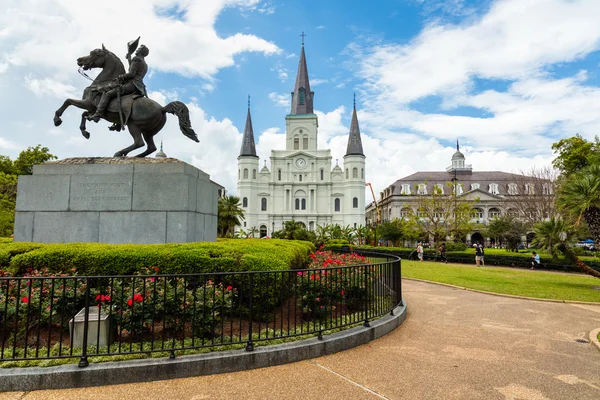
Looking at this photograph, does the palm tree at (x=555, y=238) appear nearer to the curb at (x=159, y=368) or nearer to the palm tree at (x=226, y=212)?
the curb at (x=159, y=368)

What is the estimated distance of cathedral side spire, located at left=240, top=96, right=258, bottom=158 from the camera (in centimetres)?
7396

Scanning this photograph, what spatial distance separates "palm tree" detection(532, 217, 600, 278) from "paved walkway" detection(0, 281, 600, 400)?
23.8ft

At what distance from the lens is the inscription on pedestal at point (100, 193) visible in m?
8.41

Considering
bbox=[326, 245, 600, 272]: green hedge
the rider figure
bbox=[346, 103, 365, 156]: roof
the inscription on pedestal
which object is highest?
bbox=[346, 103, 365, 156]: roof

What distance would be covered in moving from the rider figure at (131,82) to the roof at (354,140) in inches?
2568

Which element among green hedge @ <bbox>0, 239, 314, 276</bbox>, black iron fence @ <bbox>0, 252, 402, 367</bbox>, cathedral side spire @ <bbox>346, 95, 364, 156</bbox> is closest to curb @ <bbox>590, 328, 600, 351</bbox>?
black iron fence @ <bbox>0, 252, 402, 367</bbox>

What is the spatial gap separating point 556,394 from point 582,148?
123ft

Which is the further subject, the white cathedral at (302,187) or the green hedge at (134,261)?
the white cathedral at (302,187)

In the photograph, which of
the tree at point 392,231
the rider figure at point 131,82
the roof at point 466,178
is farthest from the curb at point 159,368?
the roof at point 466,178

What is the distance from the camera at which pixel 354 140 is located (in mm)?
72875

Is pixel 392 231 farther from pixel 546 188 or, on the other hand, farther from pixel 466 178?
pixel 466 178

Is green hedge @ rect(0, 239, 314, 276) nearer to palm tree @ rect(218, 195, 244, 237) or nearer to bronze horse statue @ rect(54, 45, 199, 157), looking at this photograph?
bronze horse statue @ rect(54, 45, 199, 157)

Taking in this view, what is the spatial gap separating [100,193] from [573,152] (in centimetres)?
3945

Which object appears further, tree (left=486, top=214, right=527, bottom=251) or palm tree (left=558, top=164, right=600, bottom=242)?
tree (left=486, top=214, right=527, bottom=251)
